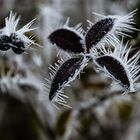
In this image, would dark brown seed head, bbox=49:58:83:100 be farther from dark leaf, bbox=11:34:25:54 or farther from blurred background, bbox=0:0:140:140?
blurred background, bbox=0:0:140:140

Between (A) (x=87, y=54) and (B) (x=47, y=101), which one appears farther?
(B) (x=47, y=101)

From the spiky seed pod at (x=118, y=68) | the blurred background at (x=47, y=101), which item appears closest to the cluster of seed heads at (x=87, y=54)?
the spiky seed pod at (x=118, y=68)

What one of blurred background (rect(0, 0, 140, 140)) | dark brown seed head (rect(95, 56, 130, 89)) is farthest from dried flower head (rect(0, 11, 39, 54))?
blurred background (rect(0, 0, 140, 140))

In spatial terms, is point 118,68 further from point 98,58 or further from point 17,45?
point 17,45

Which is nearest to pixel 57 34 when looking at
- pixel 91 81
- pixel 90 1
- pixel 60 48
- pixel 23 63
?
pixel 60 48

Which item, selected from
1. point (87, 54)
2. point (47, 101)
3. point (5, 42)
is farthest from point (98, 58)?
point (47, 101)
